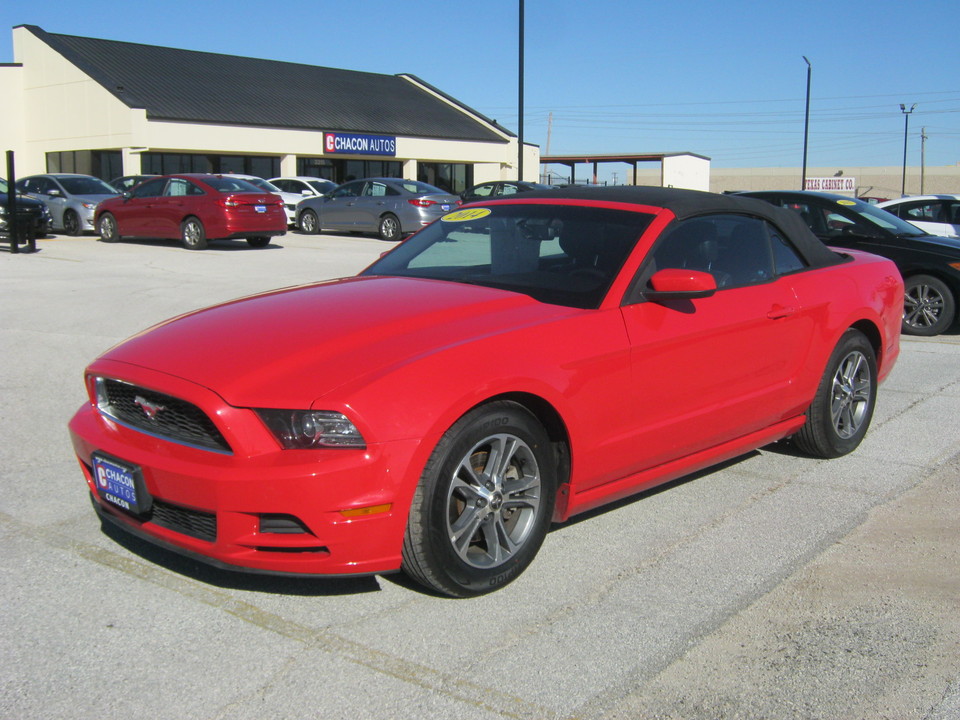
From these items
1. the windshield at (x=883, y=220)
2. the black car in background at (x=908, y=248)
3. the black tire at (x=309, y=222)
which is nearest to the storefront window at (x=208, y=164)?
the black tire at (x=309, y=222)

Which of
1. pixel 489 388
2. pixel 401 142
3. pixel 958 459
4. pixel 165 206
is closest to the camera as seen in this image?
pixel 489 388

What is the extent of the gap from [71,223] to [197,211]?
550 centimetres

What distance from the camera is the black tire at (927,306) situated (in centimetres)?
1095

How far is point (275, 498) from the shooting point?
3428 mm

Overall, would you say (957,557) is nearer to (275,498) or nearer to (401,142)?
(275,498)

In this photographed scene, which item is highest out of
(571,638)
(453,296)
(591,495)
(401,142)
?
(401,142)

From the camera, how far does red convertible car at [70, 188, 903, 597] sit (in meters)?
3.49

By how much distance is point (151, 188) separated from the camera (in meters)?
21.1

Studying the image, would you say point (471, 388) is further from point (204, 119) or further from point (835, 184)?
point (835, 184)

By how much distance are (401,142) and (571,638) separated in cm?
4670

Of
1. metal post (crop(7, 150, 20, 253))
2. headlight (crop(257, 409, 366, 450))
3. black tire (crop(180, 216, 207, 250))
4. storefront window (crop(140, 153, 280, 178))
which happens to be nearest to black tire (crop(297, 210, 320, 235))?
black tire (crop(180, 216, 207, 250))

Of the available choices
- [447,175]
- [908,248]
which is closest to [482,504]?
[908,248]

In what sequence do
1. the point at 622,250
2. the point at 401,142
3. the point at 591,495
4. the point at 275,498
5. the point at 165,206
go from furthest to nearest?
the point at 401,142 → the point at 165,206 → the point at 622,250 → the point at 591,495 → the point at 275,498

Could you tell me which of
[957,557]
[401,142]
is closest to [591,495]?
[957,557]
